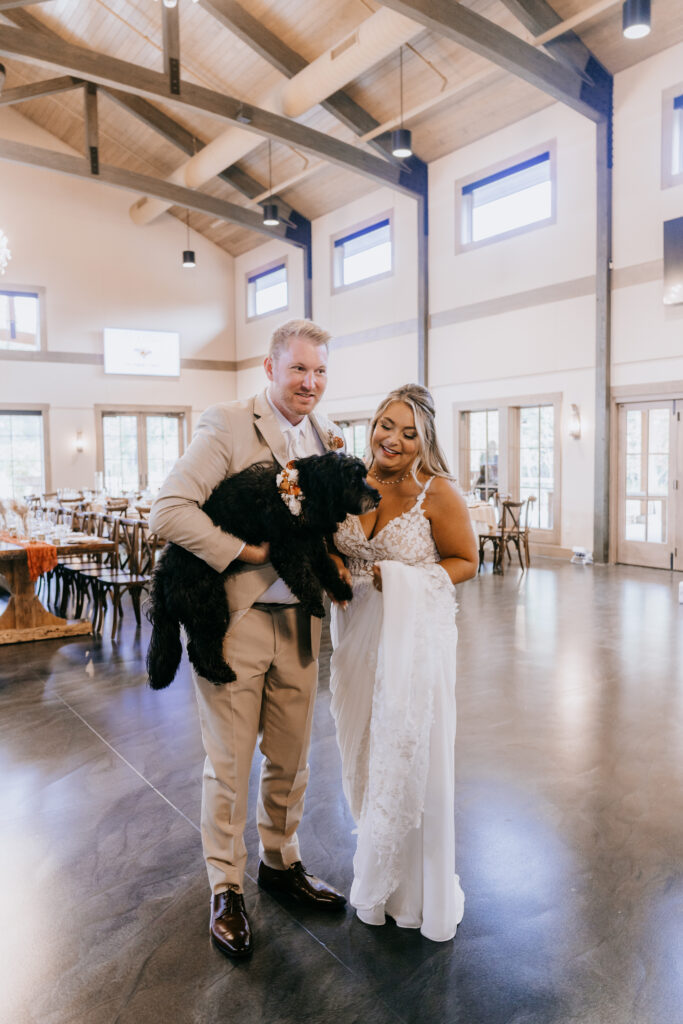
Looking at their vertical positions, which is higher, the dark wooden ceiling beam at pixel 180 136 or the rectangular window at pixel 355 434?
the dark wooden ceiling beam at pixel 180 136

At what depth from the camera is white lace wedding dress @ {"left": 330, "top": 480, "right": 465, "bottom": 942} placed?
1.93m

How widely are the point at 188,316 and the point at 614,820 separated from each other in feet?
48.0

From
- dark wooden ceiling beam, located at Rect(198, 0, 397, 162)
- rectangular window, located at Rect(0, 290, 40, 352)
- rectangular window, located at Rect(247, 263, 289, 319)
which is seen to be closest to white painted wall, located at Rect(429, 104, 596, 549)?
dark wooden ceiling beam, located at Rect(198, 0, 397, 162)

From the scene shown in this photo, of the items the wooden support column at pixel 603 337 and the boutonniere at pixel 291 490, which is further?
the wooden support column at pixel 603 337

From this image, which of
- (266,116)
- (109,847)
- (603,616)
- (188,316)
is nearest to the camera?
(109,847)

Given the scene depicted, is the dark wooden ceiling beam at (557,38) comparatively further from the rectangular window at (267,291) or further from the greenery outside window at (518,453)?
the rectangular window at (267,291)

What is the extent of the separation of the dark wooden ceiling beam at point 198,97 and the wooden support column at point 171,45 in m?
0.09

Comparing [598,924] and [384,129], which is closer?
[598,924]

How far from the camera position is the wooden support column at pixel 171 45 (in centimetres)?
856

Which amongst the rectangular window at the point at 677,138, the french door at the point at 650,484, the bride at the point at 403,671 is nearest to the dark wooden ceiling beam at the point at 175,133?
the rectangular window at the point at 677,138

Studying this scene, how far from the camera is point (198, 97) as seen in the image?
362 inches

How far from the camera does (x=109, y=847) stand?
2.50 metres

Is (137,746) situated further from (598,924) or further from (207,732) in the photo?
(598,924)

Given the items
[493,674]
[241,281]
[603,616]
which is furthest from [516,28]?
[241,281]
